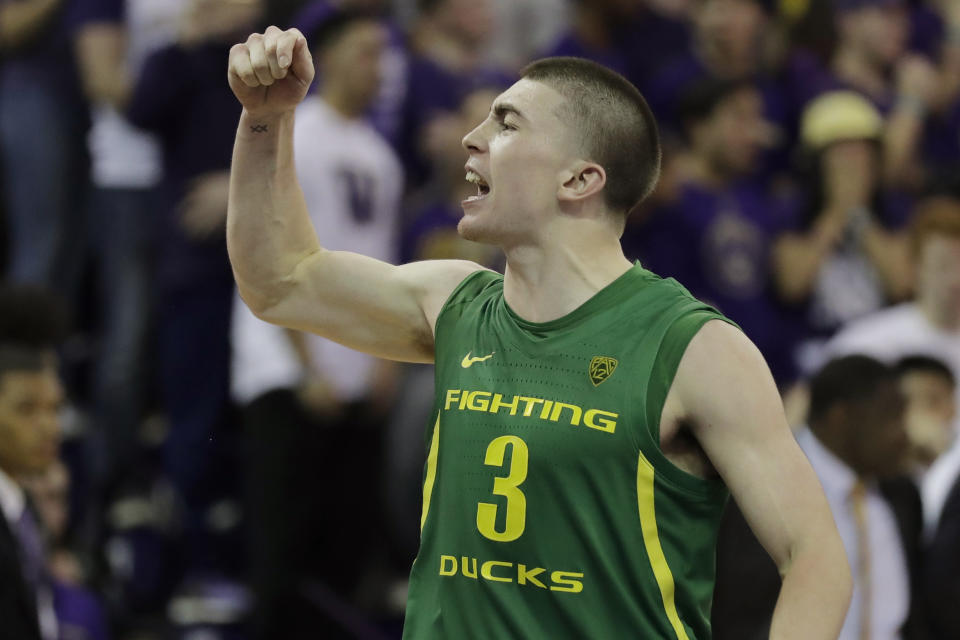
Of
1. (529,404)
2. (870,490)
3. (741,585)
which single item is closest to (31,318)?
(741,585)

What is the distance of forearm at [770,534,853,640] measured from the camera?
297 centimetres

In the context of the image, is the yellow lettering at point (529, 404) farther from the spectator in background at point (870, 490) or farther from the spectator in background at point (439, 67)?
the spectator in background at point (439, 67)

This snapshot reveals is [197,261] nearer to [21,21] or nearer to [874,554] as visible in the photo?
[21,21]

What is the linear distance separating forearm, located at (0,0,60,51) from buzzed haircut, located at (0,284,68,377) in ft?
4.46

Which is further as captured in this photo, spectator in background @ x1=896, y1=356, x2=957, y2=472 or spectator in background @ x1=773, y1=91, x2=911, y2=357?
spectator in background @ x1=773, y1=91, x2=911, y2=357

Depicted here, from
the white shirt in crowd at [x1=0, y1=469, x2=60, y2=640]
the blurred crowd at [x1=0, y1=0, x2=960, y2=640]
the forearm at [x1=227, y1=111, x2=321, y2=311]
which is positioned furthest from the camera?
the blurred crowd at [x1=0, y1=0, x2=960, y2=640]

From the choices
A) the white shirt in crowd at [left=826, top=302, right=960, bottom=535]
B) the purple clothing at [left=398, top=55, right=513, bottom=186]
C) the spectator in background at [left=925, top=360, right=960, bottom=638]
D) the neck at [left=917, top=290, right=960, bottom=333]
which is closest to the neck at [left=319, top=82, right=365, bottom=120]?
the purple clothing at [left=398, top=55, right=513, bottom=186]

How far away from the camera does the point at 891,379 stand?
227 inches

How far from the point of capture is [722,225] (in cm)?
774

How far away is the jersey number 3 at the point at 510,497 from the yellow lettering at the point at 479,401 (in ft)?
0.29

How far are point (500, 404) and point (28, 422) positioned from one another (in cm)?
296

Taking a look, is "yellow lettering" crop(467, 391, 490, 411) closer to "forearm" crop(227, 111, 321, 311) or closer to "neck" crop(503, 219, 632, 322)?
"neck" crop(503, 219, 632, 322)

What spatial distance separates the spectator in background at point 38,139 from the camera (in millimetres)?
7379

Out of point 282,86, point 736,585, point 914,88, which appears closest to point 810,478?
point 282,86
